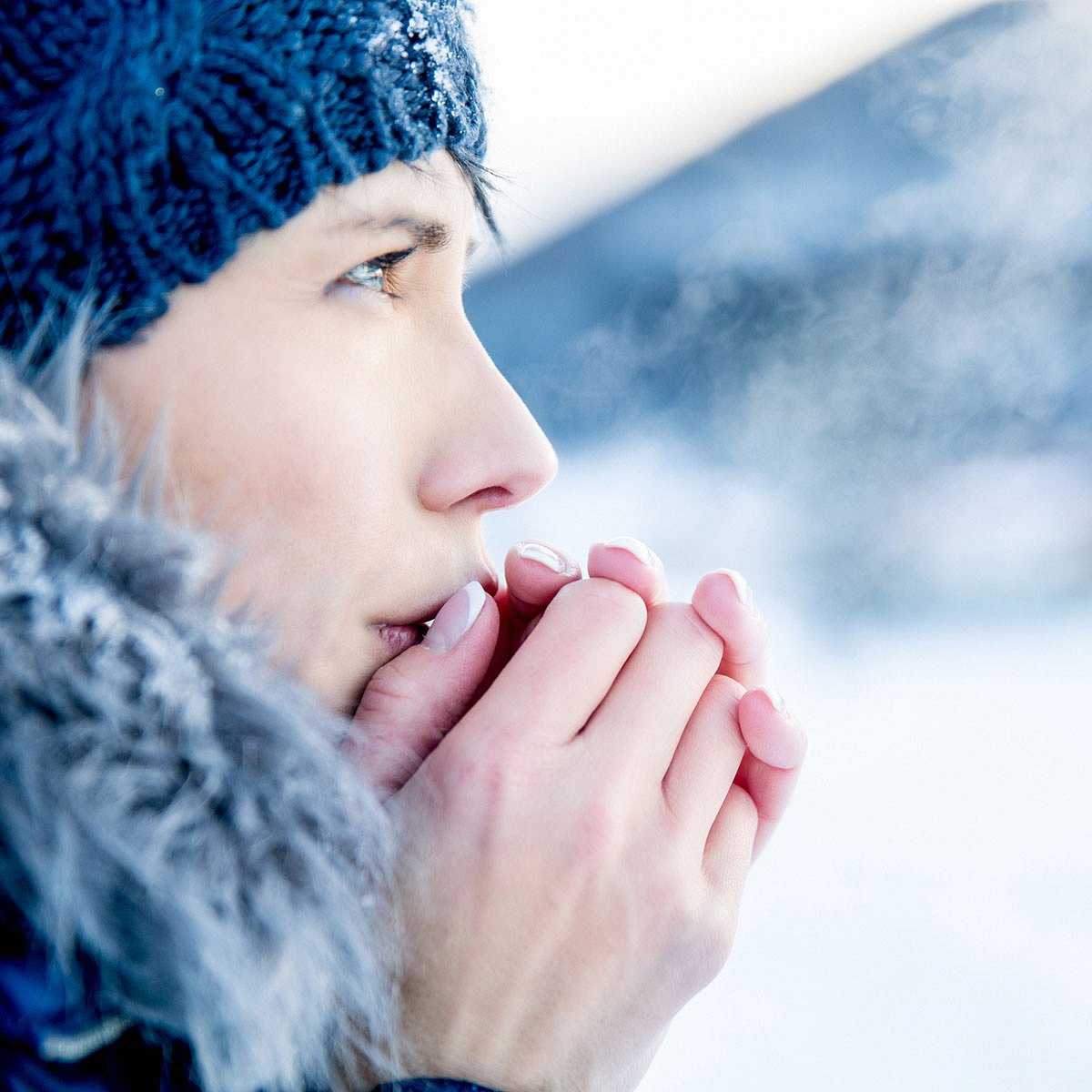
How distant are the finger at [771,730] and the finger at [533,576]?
18 cm

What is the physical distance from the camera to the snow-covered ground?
122cm

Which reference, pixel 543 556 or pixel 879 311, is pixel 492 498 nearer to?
pixel 543 556

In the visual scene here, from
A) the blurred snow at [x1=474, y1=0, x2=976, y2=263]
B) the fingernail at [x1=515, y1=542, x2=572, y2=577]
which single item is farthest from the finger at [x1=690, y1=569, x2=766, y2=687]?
the blurred snow at [x1=474, y1=0, x2=976, y2=263]

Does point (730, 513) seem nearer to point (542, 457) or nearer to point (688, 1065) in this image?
point (688, 1065)

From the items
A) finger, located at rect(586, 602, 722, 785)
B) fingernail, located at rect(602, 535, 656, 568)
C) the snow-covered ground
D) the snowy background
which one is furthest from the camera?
the snowy background

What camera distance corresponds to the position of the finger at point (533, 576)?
78 centimetres

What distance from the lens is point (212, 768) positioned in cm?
45

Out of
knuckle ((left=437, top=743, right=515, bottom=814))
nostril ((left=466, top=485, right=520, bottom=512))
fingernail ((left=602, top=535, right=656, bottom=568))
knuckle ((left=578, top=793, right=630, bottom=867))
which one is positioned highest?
nostril ((left=466, top=485, right=520, bottom=512))

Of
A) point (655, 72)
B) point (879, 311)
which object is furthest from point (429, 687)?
point (879, 311)

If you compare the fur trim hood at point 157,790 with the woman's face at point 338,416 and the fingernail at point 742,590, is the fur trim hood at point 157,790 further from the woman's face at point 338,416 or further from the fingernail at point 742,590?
the fingernail at point 742,590

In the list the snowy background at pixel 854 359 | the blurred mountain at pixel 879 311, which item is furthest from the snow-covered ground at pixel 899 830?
the blurred mountain at pixel 879 311

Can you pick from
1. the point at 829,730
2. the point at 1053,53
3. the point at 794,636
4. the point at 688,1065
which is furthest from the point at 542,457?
the point at 1053,53

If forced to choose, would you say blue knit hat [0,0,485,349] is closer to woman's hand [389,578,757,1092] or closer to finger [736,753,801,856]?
woman's hand [389,578,757,1092]

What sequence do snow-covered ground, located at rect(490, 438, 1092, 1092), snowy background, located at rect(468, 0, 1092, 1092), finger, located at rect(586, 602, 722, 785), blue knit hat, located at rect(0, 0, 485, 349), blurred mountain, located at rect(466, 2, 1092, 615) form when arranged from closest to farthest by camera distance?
1. blue knit hat, located at rect(0, 0, 485, 349)
2. finger, located at rect(586, 602, 722, 785)
3. snow-covered ground, located at rect(490, 438, 1092, 1092)
4. snowy background, located at rect(468, 0, 1092, 1092)
5. blurred mountain, located at rect(466, 2, 1092, 615)
